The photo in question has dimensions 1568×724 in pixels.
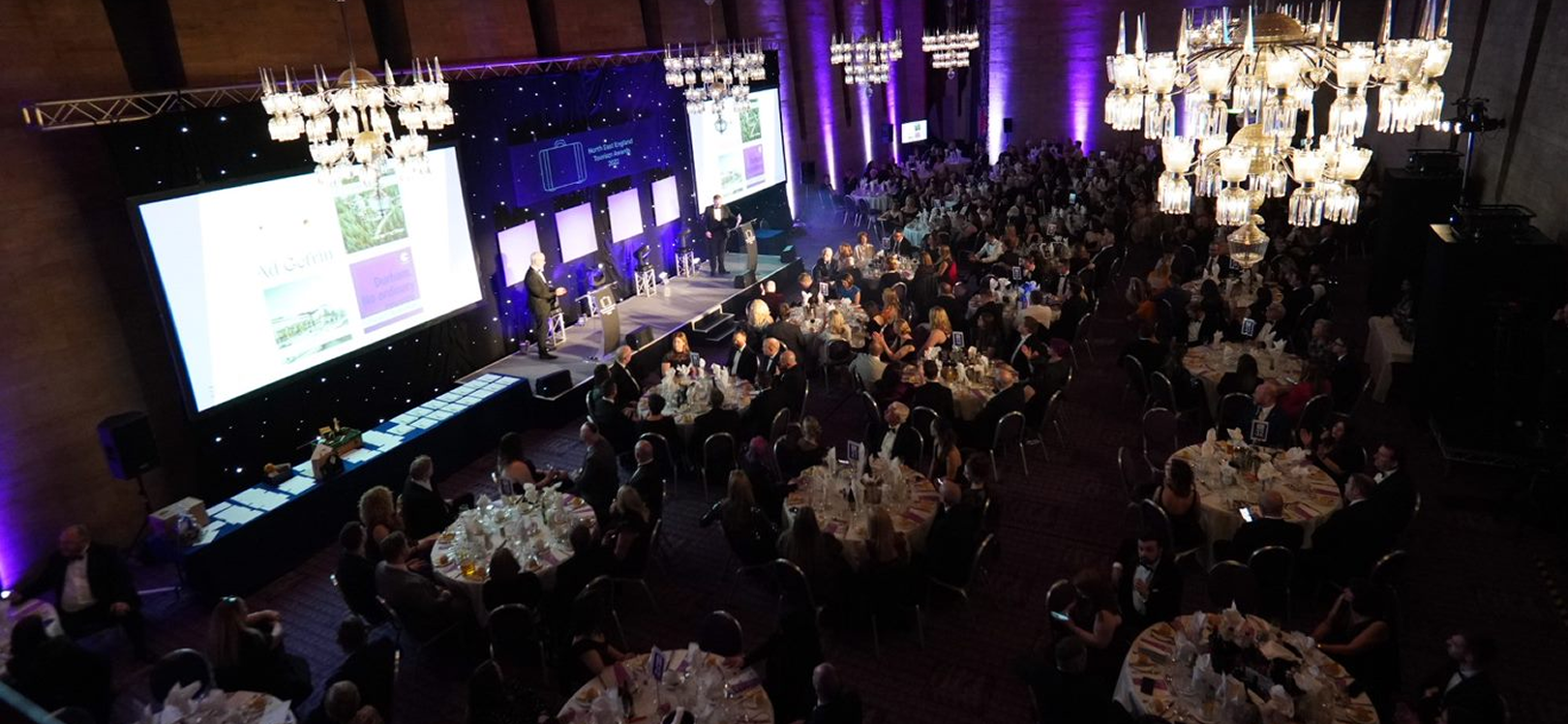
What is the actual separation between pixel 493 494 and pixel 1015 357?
5.77 metres

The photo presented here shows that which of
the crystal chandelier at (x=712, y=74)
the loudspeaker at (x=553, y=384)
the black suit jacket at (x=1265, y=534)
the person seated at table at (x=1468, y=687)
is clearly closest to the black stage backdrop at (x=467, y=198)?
the loudspeaker at (x=553, y=384)

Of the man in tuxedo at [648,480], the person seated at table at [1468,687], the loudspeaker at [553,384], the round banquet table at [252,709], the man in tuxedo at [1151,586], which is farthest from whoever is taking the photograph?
the loudspeaker at [553,384]

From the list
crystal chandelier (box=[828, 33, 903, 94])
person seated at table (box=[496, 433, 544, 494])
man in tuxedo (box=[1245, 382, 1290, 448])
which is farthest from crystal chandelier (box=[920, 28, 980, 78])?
person seated at table (box=[496, 433, 544, 494])

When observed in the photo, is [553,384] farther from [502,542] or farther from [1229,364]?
[1229,364]

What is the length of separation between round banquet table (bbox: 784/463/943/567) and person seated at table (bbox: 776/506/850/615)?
10.6 inches

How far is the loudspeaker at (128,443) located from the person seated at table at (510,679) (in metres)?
3.98

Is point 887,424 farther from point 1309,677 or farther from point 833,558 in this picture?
point 1309,677

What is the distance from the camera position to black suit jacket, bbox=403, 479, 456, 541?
289 inches

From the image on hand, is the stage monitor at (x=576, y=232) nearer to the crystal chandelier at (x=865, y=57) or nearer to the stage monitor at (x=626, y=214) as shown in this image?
the stage monitor at (x=626, y=214)

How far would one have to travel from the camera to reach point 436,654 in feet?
22.6

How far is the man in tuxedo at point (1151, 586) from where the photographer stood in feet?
18.6

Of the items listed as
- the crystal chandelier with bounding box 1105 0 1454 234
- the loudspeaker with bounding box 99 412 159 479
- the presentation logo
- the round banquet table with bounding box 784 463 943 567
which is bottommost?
the round banquet table with bounding box 784 463 943 567

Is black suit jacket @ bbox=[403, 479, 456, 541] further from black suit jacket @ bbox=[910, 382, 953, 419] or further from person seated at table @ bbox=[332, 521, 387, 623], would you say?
black suit jacket @ bbox=[910, 382, 953, 419]

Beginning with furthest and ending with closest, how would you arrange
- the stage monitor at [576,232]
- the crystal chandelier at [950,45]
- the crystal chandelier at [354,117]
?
the crystal chandelier at [950,45], the stage monitor at [576,232], the crystal chandelier at [354,117]
